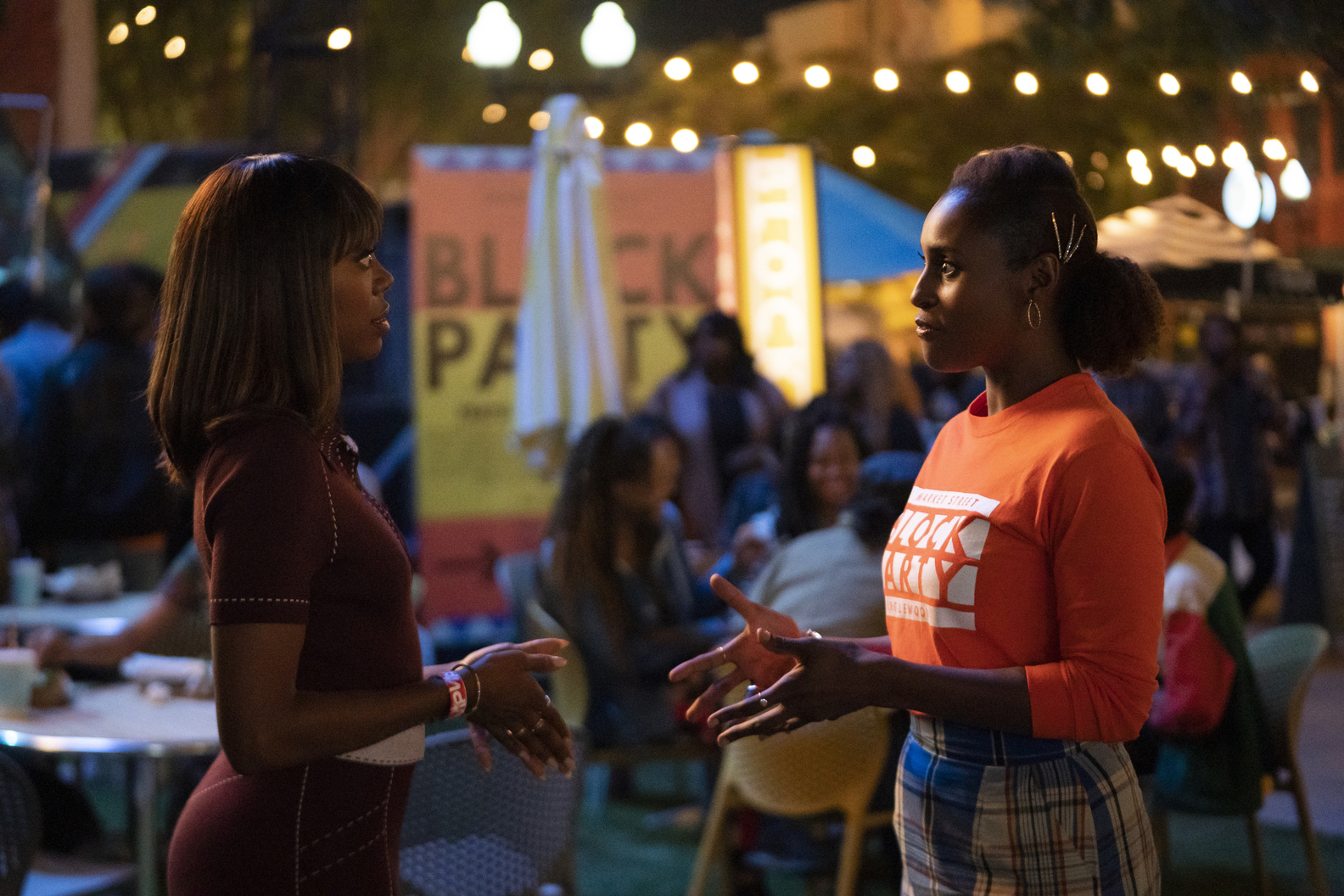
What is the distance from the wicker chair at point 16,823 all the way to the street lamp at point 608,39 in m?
7.23

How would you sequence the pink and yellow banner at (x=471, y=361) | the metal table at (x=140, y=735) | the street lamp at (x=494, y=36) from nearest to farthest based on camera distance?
the metal table at (x=140, y=735) < the pink and yellow banner at (x=471, y=361) < the street lamp at (x=494, y=36)

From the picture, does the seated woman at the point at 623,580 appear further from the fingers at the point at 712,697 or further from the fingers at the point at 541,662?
the fingers at the point at 541,662

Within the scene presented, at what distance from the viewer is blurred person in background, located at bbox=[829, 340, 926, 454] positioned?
5.87 meters

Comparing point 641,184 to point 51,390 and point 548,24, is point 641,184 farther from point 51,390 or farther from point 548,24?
point 548,24

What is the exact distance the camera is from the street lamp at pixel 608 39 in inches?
356

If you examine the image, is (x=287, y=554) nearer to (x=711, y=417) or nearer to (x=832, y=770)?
(x=832, y=770)

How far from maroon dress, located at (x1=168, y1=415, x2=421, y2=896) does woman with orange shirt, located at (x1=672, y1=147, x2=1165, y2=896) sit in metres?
0.44

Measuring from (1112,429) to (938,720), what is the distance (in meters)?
0.46

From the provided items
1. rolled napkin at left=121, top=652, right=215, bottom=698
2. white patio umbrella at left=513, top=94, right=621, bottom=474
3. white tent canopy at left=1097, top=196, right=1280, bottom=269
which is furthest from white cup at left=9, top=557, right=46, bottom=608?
white tent canopy at left=1097, top=196, right=1280, bottom=269

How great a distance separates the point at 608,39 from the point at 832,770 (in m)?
6.72

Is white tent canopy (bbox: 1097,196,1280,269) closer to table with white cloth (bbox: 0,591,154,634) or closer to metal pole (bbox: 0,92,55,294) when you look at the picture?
table with white cloth (bbox: 0,591,154,634)

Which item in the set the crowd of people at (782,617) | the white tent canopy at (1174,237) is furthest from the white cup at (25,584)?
the white tent canopy at (1174,237)

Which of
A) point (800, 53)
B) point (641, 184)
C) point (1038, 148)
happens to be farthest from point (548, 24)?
point (1038, 148)

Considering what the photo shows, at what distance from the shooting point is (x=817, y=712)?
1.66m
